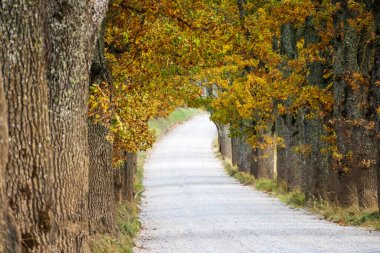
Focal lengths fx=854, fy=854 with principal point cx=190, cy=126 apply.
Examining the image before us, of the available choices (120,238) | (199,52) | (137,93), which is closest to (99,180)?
(120,238)

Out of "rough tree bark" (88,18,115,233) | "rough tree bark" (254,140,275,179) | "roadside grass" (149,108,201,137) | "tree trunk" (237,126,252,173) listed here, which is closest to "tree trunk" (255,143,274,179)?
"rough tree bark" (254,140,275,179)

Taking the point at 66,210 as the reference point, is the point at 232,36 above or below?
above

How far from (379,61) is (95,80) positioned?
7.33m

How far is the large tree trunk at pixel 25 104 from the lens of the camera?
939cm

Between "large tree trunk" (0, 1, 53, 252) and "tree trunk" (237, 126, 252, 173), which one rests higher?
"large tree trunk" (0, 1, 53, 252)

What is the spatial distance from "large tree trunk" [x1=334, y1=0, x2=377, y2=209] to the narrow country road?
166 cm

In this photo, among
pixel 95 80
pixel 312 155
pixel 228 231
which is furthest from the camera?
pixel 312 155

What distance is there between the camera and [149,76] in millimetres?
21250

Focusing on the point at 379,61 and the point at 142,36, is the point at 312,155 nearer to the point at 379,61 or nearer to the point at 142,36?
A: the point at 379,61

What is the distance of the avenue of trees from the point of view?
955 centimetres

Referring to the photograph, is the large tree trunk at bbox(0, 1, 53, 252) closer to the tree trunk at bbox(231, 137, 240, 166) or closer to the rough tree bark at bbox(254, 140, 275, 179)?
the rough tree bark at bbox(254, 140, 275, 179)

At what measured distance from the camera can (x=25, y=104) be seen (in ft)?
30.9

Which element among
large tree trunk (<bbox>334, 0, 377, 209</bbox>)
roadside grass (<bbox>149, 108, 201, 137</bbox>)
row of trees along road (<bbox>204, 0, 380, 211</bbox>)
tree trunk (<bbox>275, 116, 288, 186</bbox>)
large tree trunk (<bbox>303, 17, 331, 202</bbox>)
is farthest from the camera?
roadside grass (<bbox>149, 108, 201, 137</bbox>)

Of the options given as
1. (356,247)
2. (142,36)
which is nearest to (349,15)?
(142,36)
